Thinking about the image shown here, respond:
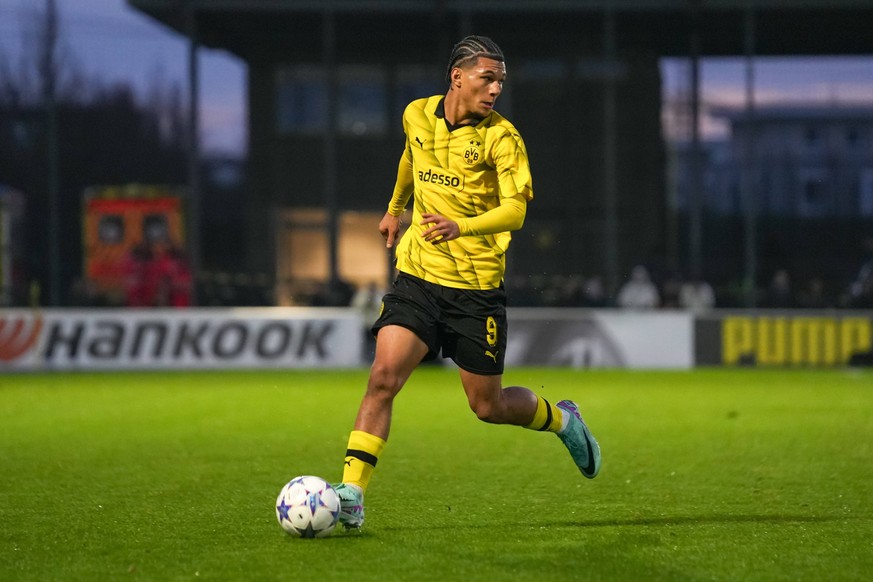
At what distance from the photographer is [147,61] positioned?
25.1 meters

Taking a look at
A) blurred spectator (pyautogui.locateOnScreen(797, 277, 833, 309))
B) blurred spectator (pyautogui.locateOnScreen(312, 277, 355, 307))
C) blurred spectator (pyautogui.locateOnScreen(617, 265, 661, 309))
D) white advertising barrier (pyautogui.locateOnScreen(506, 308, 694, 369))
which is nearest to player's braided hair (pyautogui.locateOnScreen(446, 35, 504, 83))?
white advertising barrier (pyautogui.locateOnScreen(506, 308, 694, 369))

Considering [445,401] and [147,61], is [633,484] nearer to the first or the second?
[445,401]

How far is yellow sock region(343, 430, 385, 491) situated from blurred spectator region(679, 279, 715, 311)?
46.9 feet

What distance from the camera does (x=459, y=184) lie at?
565 cm

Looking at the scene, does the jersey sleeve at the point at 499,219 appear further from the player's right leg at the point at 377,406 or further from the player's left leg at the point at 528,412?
the player's left leg at the point at 528,412

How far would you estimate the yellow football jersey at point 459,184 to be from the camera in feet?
18.4

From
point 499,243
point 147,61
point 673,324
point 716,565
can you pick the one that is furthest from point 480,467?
point 147,61

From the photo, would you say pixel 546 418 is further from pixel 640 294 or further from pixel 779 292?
pixel 779 292

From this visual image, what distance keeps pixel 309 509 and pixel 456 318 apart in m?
1.03

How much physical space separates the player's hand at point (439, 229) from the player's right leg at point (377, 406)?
1.77 ft

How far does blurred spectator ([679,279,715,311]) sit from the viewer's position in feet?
63.7

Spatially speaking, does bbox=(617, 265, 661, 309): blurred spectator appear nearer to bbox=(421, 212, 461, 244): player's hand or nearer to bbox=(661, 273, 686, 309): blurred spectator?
bbox=(661, 273, 686, 309): blurred spectator

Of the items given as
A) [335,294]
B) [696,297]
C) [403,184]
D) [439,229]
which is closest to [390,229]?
[403,184]

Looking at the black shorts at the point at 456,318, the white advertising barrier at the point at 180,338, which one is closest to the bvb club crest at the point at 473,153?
the black shorts at the point at 456,318
